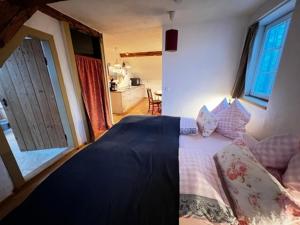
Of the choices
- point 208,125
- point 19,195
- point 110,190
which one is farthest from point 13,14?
point 208,125

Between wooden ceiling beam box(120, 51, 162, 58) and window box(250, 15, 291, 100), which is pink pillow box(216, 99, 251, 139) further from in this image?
wooden ceiling beam box(120, 51, 162, 58)

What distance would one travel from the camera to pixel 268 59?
2180 millimetres

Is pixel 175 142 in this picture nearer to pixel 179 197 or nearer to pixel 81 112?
pixel 179 197

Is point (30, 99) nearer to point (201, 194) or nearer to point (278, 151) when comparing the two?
point (201, 194)

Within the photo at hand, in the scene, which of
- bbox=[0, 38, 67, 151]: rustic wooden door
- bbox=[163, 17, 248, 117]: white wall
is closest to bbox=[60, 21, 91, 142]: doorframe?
bbox=[0, 38, 67, 151]: rustic wooden door

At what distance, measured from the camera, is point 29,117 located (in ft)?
7.67

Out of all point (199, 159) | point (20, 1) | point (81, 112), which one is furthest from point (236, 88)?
point (20, 1)

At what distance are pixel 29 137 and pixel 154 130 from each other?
2331 millimetres

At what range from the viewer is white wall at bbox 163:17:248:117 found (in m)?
2.69

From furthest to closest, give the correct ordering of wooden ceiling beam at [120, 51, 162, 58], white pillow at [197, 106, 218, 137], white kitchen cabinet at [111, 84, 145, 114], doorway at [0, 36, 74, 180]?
wooden ceiling beam at [120, 51, 162, 58]
white kitchen cabinet at [111, 84, 145, 114]
doorway at [0, 36, 74, 180]
white pillow at [197, 106, 218, 137]

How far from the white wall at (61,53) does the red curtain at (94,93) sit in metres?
0.19

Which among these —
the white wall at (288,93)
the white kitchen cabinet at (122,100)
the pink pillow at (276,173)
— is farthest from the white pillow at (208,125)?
the white kitchen cabinet at (122,100)

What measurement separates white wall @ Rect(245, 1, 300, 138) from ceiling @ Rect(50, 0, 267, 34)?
1.07 metres

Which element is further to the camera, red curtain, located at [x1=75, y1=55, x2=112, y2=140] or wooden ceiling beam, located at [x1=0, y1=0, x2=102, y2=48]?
red curtain, located at [x1=75, y1=55, x2=112, y2=140]
